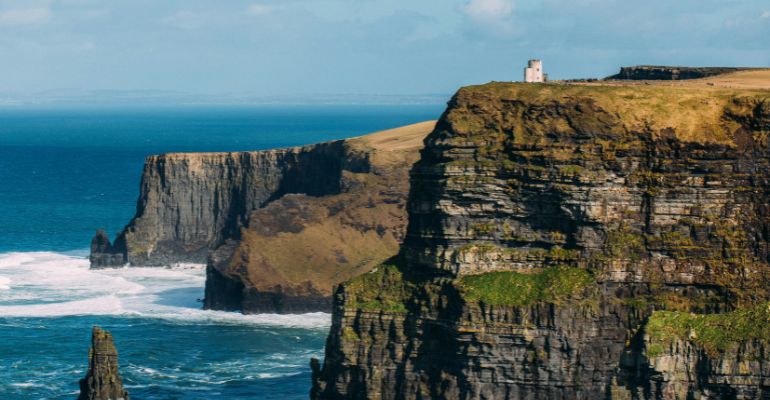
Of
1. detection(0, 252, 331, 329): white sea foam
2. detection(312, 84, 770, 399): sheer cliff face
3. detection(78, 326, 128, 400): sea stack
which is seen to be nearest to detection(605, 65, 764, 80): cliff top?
detection(312, 84, 770, 399): sheer cliff face

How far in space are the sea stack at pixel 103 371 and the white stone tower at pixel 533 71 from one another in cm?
3556

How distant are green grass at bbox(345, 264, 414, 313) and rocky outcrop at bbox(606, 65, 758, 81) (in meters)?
35.2

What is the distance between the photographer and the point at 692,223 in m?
109

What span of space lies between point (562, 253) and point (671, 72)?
3499 cm

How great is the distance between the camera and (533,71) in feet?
428

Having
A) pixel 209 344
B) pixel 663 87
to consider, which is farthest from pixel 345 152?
pixel 663 87

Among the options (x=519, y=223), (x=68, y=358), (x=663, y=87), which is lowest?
Answer: (x=68, y=358)

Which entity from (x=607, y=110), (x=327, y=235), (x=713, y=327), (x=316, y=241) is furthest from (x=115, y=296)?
(x=713, y=327)

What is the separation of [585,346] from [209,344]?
5094cm

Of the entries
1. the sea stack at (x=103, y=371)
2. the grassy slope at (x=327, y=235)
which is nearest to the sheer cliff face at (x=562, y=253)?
the sea stack at (x=103, y=371)

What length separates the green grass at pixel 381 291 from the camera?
11250 centimetres

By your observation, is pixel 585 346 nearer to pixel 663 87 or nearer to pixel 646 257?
pixel 646 257

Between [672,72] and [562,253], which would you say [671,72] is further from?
[562,253]

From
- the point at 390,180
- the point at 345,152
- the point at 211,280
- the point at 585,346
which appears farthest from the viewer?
the point at 345,152
